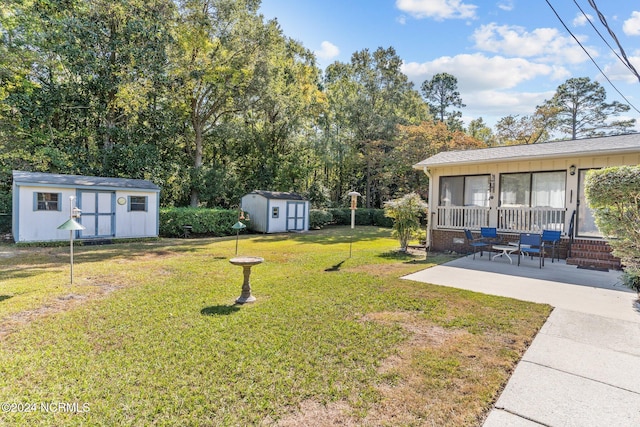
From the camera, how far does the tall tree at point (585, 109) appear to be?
93.1 feet

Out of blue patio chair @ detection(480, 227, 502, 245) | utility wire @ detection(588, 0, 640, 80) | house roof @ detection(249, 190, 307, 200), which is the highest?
utility wire @ detection(588, 0, 640, 80)

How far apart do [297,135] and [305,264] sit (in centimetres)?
1662

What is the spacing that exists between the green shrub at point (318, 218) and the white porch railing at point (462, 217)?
32.5 feet

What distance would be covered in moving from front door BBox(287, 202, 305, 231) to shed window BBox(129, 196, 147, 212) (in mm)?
7158

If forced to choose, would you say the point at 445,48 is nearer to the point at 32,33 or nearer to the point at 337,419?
the point at 337,419

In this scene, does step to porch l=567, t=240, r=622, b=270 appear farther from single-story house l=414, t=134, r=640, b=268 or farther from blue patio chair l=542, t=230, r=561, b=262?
blue patio chair l=542, t=230, r=561, b=262

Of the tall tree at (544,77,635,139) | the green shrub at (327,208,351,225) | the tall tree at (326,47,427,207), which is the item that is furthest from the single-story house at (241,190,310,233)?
the tall tree at (544,77,635,139)

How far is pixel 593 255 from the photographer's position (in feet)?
26.8

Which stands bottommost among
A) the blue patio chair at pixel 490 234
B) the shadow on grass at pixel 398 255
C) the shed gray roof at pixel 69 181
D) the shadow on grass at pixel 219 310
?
the shadow on grass at pixel 219 310

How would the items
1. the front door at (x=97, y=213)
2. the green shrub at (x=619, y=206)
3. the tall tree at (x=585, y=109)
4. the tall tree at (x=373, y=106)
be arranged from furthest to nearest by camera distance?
the tall tree at (x=585, y=109)
the tall tree at (x=373, y=106)
the front door at (x=97, y=213)
the green shrub at (x=619, y=206)

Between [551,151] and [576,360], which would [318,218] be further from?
[576,360]

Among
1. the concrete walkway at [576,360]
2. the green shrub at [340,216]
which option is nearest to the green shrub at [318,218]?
the green shrub at [340,216]

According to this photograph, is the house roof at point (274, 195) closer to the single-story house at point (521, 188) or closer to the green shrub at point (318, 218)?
the green shrub at point (318, 218)

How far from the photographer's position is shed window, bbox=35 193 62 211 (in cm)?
1083
